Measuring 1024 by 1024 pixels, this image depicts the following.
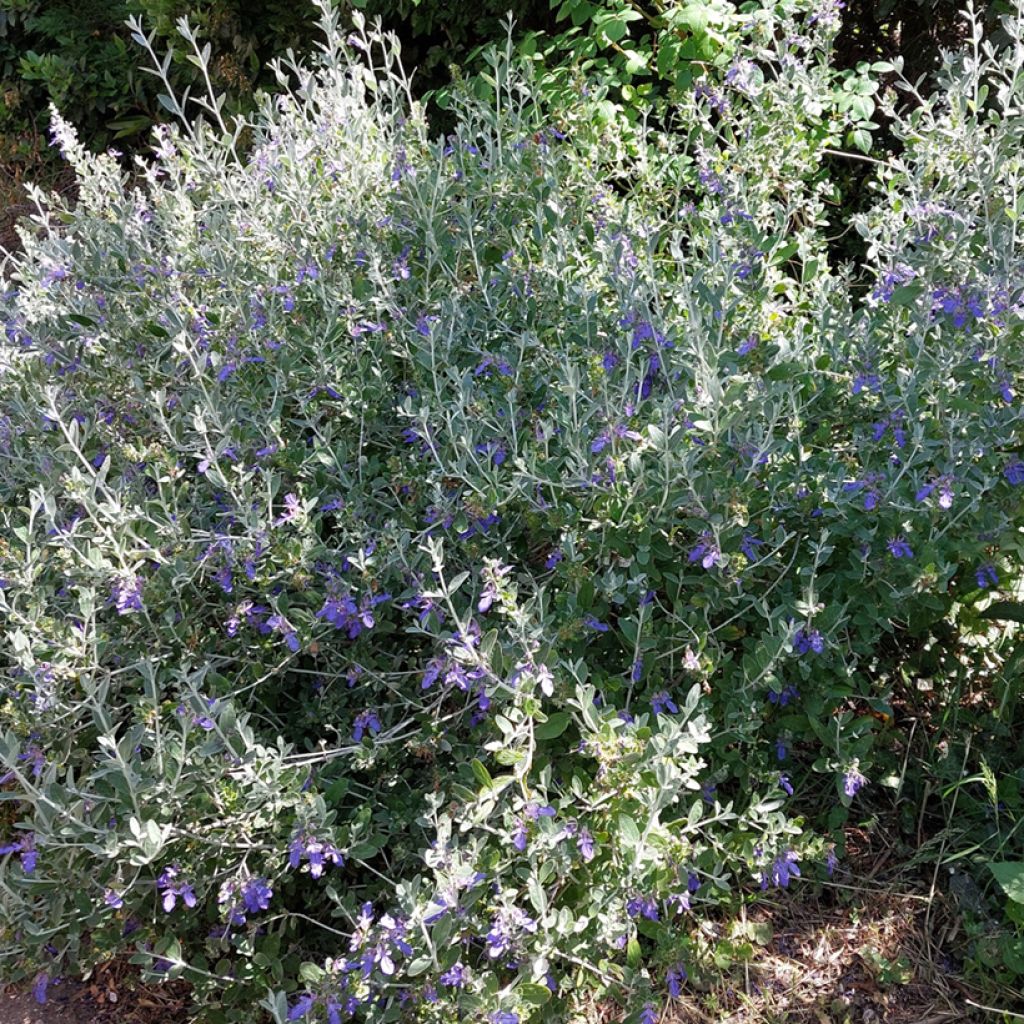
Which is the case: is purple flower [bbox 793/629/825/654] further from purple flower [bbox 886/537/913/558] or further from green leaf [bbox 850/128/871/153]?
green leaf [bbox 850/128/871/153]

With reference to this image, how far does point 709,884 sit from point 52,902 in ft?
4.45

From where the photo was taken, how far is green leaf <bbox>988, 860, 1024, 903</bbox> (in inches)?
83.4

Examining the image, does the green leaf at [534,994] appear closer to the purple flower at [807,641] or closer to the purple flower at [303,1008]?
the purple flower at [303,1008]

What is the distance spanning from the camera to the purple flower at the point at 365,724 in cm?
222

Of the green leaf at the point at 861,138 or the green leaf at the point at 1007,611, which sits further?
the green leaf at the point at 861,138

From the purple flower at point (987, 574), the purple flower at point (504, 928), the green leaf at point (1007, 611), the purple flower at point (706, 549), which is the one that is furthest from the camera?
the green leaf at point (1007, 611)

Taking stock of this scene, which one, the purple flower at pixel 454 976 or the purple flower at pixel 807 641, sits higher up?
the purple flower at pixel 807 641

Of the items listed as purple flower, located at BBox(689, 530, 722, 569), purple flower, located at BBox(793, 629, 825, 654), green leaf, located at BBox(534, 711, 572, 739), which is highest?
purple flower, located at BBox(689, 530, 722, 569)

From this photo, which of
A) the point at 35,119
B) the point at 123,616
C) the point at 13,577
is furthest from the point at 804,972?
the point at 35,119

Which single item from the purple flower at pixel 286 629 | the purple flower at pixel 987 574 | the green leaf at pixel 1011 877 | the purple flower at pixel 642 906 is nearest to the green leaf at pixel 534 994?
the purple flower at pixel 642 906

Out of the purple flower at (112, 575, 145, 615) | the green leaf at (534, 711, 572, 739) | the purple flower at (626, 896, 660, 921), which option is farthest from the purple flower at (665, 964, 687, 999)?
the purple flower at (112, 575, 145, 615)

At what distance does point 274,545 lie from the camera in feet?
7.09

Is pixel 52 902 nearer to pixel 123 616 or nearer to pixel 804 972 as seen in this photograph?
pixel 123 616

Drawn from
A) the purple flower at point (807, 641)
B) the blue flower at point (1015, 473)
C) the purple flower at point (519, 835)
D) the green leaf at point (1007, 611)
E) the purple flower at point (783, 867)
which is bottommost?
the purple flower at point (783, 867)
